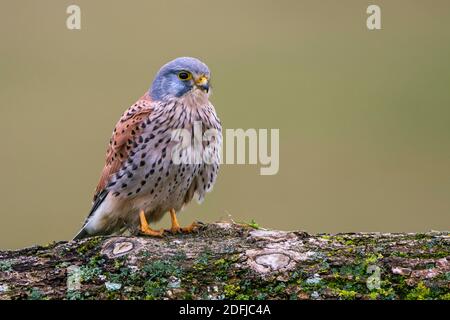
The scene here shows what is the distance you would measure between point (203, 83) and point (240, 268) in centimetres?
288

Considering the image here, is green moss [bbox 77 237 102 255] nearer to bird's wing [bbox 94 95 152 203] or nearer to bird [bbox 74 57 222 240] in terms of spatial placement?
bird [bbox 74 57 222 240]

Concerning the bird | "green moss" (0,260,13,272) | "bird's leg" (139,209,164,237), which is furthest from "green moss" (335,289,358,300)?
Answer: the bird

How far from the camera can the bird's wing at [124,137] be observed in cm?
836

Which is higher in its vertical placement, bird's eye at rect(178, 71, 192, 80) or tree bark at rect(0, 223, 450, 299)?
bird's eye at rect(178, 71, 192, 80)

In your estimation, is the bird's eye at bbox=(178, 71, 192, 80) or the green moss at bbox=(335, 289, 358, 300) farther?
the bird's eye at bbox=(178, 71, 192, 80)

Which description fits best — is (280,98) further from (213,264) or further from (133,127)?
(213,264)

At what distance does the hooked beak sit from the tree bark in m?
2.33

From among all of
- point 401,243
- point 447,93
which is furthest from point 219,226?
point 447,93

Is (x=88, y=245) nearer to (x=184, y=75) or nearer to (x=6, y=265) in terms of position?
(x=6, y=265)

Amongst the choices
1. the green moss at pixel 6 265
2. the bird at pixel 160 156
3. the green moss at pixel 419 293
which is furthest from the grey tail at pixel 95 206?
the green moss at pixel 419 293

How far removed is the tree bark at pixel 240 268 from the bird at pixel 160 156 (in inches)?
64.6

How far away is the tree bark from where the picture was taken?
5.88 metres

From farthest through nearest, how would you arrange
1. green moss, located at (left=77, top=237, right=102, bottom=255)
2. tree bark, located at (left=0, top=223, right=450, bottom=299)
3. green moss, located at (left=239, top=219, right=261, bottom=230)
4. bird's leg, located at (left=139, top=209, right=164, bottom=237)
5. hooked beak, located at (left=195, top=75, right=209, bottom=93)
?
hooked beak, located at (left=195, top=75, right=209, bottom=93) < bird's leg, located at (left=139, top=209, right=164, bottom=237) < green moss, located at (left=239, top=219, right=261, bottom=230) < green moss, located at (left=77, top=237, right=102, bottom=255) < tree bark, located at (left=0, top=223, right=450, bottom=299)

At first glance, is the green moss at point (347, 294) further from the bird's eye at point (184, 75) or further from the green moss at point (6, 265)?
the bird's eye at point (184, 75)
